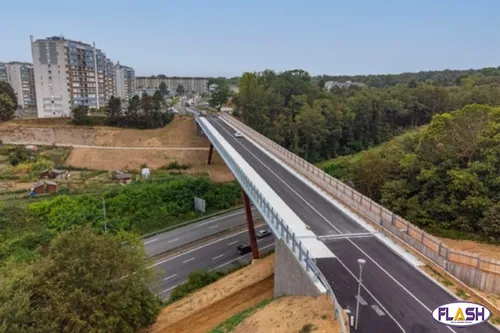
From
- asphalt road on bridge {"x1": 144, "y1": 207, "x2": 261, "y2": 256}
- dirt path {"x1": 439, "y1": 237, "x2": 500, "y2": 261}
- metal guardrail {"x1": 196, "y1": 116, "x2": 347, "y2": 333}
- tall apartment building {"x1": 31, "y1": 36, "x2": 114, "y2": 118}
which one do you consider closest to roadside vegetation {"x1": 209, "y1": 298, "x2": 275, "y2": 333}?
metal guardrail {"x1": 196, "y1": 116, "x2": 347, "y2": 333}

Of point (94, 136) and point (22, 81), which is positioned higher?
point (22, 81)

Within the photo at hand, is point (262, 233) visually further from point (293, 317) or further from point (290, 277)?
point (293, 317)

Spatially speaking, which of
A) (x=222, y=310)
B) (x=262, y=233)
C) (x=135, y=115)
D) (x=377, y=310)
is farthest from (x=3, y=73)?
Answer: (x=377, y=310)

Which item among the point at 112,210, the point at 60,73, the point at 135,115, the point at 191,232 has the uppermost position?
the point at 60,73

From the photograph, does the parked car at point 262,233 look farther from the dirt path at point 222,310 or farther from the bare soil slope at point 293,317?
the bare soil slope at point 293,317

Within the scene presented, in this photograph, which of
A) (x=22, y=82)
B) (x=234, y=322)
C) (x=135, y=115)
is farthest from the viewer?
(x=22, y=82)

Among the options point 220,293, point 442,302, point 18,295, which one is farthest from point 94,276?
point 442,302

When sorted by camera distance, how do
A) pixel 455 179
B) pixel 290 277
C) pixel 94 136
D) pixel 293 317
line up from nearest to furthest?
pixel 293 317 → pixel 290 277 → pixel 455 179 → pixel 94 136

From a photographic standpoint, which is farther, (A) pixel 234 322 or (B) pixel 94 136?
(B) pixel 94 136
